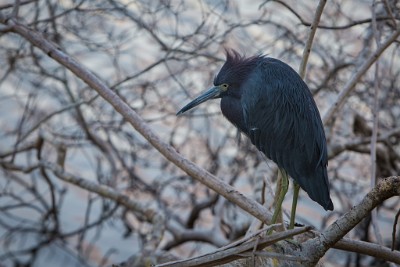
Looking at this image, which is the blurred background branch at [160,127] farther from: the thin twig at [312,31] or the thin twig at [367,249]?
the thin twig at [367,249]

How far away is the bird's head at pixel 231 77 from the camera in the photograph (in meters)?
2.61

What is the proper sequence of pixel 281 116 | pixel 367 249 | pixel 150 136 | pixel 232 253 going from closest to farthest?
pixel 232 253 → pixel 367 249 → pixel 281 116 → pixel 150 136

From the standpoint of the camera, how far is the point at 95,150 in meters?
5.20

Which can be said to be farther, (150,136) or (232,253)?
(150,136)

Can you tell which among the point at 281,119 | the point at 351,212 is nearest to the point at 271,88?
the point at 281,119

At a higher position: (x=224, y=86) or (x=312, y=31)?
(x=312, y=31)

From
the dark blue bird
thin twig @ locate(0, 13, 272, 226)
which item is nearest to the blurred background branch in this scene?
thin twig @ locate(0, 13, 272, 226)

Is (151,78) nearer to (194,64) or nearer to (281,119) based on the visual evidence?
(194,64)

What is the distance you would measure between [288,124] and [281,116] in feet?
A: 0.13

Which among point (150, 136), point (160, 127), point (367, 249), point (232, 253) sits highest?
point (160, 127)

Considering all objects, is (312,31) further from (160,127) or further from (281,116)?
(160,127)

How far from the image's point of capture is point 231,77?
2643 millimetres

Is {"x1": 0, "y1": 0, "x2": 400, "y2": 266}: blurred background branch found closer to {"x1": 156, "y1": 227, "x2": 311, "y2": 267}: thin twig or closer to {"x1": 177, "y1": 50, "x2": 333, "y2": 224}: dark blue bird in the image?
{"x1": 177, "y1": 50, "x2": 333, "y2": 224}: dark blue bird

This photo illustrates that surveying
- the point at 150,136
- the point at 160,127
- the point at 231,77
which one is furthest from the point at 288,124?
the point at 160,127
